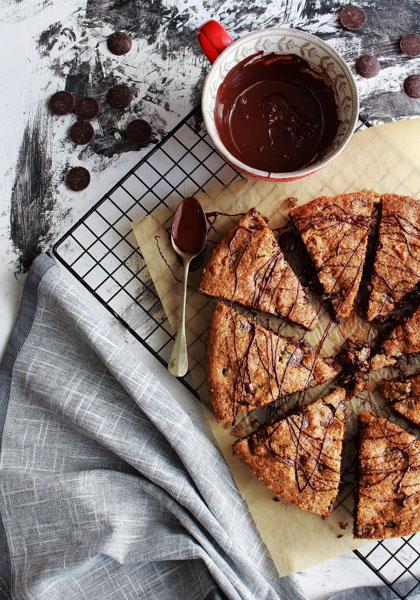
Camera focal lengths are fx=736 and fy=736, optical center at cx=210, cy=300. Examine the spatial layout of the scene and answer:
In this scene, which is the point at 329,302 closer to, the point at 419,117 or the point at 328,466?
the point at 328,466

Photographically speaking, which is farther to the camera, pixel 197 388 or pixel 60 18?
pixel 60 18

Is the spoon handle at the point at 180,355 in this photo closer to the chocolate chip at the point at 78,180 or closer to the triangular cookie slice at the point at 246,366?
the triangular cookie slice at the point at 246,366

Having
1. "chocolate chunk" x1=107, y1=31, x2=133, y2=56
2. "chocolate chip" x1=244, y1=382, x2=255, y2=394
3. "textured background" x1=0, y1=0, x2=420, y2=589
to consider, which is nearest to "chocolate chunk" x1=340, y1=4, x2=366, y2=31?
"textured background" x1=0, y1=0, x2=420, y2=589

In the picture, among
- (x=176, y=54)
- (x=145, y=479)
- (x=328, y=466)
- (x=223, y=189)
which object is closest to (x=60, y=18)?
(x=176, y=54)

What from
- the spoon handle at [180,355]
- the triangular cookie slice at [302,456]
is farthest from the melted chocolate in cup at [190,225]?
the triangular cookie slice at [302,456]

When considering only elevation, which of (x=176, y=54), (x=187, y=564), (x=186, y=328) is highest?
(x=176, y=54)

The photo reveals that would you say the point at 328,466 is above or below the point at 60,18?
below

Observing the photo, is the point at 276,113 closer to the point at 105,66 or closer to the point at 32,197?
the point at 105,66
